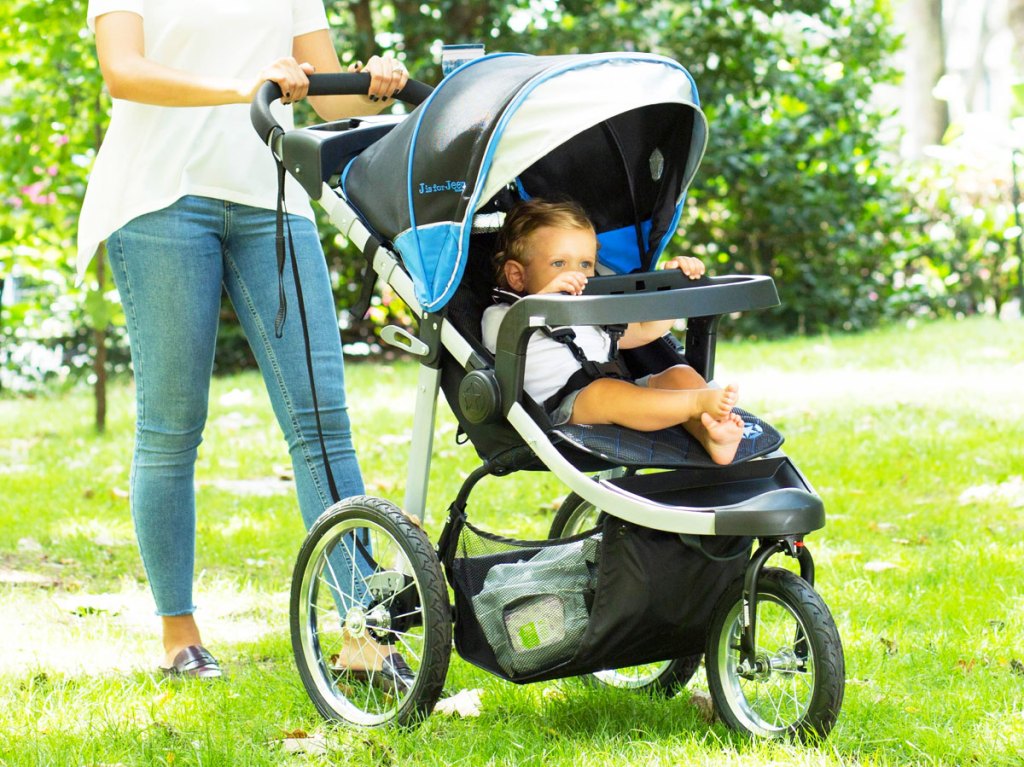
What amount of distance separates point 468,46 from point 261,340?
0.90 m

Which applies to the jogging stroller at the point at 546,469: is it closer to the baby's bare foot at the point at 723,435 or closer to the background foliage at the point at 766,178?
the baby's bare foot at the point at 723,435

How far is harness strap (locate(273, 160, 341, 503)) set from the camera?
10.5 feet

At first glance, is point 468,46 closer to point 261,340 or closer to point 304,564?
point 261,340

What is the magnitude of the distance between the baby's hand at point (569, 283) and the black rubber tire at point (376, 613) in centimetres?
60

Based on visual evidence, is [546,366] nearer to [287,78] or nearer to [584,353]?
[584,353]

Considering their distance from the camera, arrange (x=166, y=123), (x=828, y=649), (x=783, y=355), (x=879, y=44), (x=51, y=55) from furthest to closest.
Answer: (x=879, y=44)
(x=783, y=355)
(x=51, y=55)
(x=166, y=123)
(x=828, y=649)

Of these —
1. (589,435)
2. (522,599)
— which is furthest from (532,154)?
(522,599)

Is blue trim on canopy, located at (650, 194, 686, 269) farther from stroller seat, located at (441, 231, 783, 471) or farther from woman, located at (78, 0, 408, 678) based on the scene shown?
woman, located at (78, 0, 408, 678)

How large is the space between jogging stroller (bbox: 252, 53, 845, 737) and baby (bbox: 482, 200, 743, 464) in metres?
0.05

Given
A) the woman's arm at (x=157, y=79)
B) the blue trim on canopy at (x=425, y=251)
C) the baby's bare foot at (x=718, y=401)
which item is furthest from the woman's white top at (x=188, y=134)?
the baby's bare foot at (x=718, y=401)

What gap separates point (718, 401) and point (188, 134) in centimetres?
151

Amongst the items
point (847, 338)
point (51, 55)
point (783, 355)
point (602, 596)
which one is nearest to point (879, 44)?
point (847, 338)

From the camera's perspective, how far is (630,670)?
338cm

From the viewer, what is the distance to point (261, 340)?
3.44m
